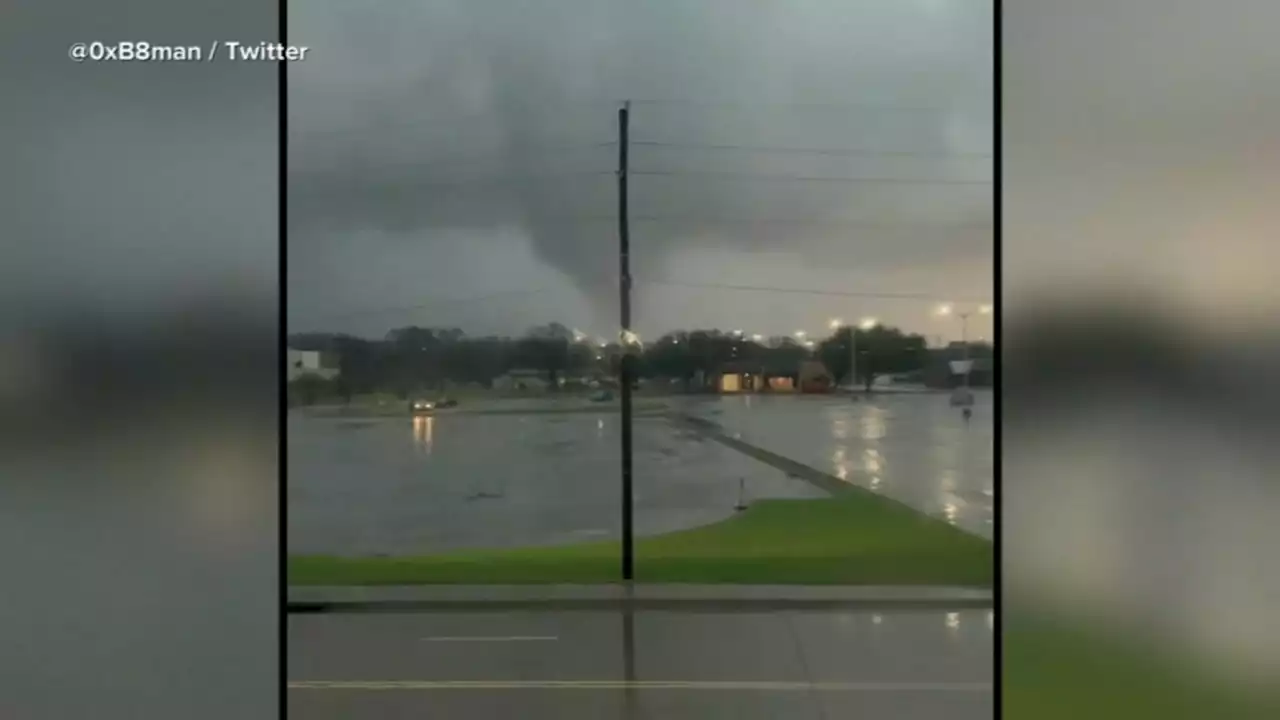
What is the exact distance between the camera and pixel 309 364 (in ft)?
4.02

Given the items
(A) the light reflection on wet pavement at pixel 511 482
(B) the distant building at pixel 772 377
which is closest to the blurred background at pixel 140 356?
(A) the light reflection on wet pavement at pixel 511 482

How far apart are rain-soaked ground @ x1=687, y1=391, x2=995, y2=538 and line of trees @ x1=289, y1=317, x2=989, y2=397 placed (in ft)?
0.24

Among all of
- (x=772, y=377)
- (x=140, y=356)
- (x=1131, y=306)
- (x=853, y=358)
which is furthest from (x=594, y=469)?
(x=1131, y=306)

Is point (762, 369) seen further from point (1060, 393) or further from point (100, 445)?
point (100, 445)

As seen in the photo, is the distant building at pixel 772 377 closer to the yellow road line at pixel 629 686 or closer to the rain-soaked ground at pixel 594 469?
the rain-soaked ground at pixel 594 469

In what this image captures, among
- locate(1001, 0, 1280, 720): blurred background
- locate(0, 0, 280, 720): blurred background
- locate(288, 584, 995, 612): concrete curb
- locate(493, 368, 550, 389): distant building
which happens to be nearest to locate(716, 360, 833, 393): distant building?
locate(493, 368, 550, 389): distant building

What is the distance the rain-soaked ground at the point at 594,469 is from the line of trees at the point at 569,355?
0.08m

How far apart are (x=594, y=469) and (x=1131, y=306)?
1.13m

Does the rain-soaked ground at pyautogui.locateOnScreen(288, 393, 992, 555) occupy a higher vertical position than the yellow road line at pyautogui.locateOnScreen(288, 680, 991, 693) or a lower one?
higher

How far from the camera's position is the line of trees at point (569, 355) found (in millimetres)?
1462

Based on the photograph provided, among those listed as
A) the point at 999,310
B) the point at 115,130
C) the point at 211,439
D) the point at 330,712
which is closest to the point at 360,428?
the point at 211,439

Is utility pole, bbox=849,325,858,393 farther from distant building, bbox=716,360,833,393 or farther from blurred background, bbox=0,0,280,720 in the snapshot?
blurred background, bbox=0,0,280,720

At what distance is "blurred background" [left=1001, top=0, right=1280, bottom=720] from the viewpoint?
1155 mm

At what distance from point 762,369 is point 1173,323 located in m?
0.80
